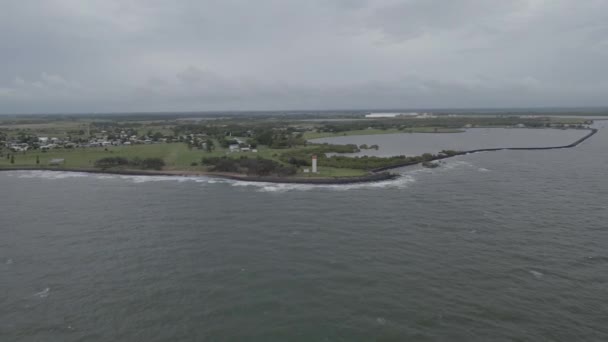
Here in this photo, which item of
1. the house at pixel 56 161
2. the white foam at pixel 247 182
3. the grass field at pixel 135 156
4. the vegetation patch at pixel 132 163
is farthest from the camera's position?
the house at pixel 56 161

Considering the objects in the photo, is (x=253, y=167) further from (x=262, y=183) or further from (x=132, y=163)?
(x=132, y=163)

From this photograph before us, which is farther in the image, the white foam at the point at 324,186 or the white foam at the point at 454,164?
the white foam at the point at 454,164

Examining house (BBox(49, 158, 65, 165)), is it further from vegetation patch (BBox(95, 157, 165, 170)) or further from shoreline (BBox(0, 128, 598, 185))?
vegetation patch (BBox(95, 157, 165, 170))

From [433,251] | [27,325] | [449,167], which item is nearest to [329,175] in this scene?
[449,167]

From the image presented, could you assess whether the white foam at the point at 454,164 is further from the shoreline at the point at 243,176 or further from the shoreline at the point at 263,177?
the shoreline at the point at 243,176

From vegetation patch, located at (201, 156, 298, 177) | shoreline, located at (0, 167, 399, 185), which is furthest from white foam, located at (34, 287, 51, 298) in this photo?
vegetation patch, located at (201, 156, 298, 177)

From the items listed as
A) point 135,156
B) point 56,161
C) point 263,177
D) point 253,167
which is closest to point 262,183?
point 263,177

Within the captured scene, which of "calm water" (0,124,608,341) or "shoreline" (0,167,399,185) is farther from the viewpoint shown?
"shoreline" (0,167,399,185)

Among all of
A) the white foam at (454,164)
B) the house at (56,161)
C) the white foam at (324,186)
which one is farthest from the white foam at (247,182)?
the house at (56,161)
